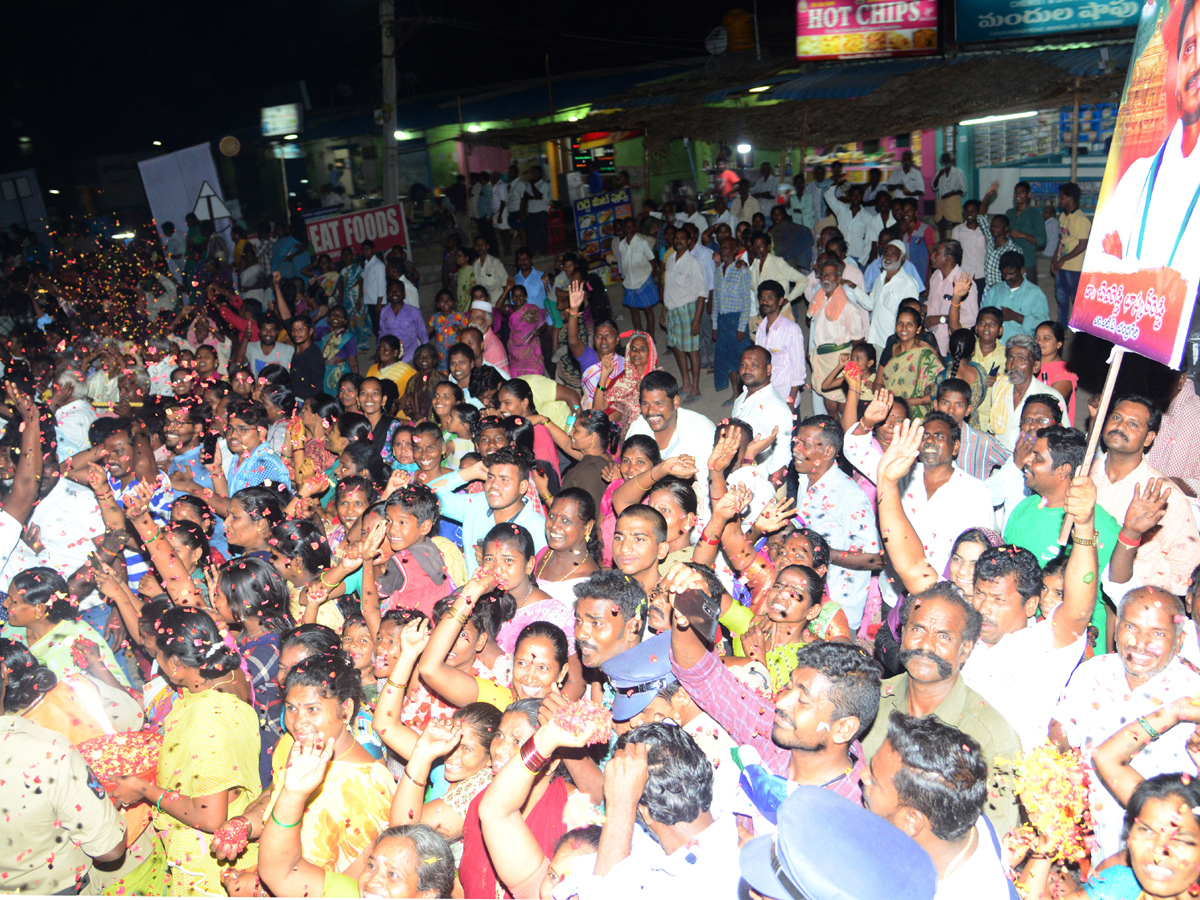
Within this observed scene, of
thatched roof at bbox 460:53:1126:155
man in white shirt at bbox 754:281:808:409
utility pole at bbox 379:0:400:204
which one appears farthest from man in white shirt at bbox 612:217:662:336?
utility pole at bbox 379:0:400:204

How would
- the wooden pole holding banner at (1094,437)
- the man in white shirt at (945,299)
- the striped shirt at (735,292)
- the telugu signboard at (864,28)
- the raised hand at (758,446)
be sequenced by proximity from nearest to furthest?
the wooden pole holding banner at (1094,437) → the raised hand at (758,446) → the man in white shirt at (945,299) → the striped shirt at (735,292) → the telugu signboard at (864,28)

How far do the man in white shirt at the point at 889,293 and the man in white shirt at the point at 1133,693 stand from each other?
499 centimetres

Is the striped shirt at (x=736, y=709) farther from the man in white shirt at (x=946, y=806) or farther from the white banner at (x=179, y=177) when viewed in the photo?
the white banner at (x=179, y=177)

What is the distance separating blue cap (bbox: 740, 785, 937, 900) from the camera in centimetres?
194

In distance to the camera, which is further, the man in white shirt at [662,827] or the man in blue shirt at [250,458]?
the man in blue shirt at [250,458]

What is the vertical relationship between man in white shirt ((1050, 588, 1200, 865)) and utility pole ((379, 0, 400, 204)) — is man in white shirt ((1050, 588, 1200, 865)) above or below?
below

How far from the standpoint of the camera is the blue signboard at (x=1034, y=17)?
13484mm

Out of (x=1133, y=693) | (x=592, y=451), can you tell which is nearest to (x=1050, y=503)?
(x=1133, y=693)

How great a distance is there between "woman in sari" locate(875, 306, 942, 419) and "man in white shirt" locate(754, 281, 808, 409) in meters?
0.95

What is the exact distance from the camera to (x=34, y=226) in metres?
22.8

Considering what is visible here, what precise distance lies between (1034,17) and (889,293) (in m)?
9.51

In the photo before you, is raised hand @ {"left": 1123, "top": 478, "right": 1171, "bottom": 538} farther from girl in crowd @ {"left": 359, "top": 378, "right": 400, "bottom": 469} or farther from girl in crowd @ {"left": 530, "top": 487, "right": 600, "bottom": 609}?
girl in crowd @ {"left": 359, "top": 378, "right": 400, "bottom": 469}

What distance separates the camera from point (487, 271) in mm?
11000

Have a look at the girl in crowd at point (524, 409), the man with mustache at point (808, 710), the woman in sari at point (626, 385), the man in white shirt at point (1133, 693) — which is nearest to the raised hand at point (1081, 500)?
the man in white shirt at point (1133, 693)
